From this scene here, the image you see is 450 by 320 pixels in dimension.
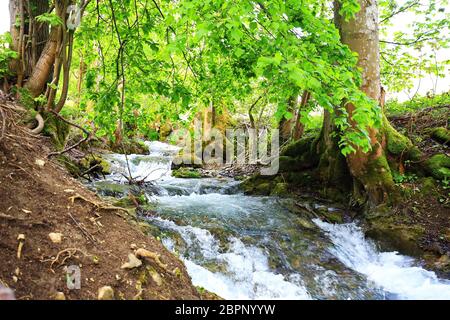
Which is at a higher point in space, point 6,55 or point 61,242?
point 6,55

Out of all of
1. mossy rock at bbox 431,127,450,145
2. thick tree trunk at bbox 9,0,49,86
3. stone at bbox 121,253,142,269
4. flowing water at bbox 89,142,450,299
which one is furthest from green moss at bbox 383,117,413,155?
thick tree trunk at bbox 9,0,49,86

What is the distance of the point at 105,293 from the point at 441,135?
7993 mm

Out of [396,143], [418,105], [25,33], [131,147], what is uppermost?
[25,33]

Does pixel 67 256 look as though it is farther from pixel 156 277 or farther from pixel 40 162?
pixel 40 162

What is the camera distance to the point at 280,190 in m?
9.22

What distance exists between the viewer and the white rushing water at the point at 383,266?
483cm

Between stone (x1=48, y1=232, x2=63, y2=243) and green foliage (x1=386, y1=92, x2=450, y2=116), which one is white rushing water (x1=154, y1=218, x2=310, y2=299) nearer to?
stone (x1=48, y1=232, x2=63, y2=243)

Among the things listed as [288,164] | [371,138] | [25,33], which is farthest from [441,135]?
[25,33]

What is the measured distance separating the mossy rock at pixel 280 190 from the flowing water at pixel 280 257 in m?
1.07

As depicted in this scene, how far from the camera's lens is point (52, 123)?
715 centimetres

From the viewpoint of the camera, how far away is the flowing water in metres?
4.69

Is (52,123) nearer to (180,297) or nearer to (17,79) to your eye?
(17,79)

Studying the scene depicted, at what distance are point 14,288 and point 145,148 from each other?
18.4 m

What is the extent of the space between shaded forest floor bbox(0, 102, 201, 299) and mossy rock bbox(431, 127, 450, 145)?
7013mm
